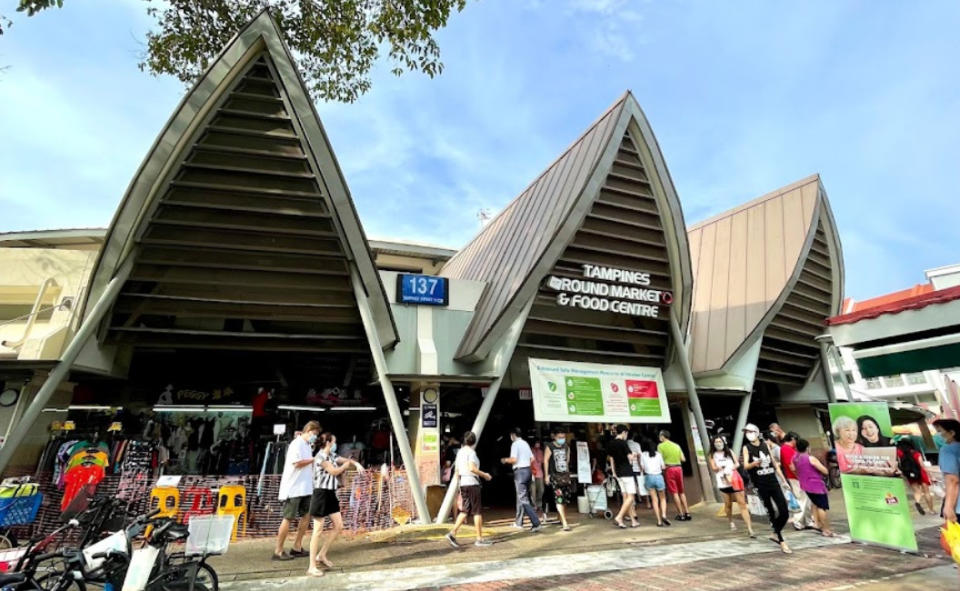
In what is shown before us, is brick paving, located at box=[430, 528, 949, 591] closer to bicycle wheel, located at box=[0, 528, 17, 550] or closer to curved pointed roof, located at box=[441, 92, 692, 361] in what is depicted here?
curved pointed roof, located at box=[441, 92, 692, 361]

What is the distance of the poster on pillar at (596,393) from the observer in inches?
459

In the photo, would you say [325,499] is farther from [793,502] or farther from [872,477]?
[793,502]

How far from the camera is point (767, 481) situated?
24.6 ft

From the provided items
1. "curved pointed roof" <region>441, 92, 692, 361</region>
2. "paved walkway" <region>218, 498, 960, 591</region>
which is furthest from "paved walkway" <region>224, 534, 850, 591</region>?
"curved pointed roof" <region>441, 92, 692, 361</region>

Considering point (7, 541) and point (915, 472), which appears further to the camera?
point (915, 472)

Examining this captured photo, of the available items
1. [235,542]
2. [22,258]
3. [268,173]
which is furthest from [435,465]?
→ [22,258]

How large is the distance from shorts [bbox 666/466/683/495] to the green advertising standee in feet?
11.5

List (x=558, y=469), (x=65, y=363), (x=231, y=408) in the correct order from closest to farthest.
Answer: (x=65, y=363) → (x=558, y=469) → (x=231, y=408)

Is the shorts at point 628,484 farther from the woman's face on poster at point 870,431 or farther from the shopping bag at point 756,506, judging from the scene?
the woman's face on poster at point 870,431

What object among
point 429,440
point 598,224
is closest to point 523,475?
point 429,440

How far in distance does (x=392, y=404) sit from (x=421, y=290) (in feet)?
10.3

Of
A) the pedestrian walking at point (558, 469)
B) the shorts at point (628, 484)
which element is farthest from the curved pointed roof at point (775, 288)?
the pedestrian walking at point (558, 469)

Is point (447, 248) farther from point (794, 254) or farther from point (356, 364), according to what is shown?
point (794, 254)

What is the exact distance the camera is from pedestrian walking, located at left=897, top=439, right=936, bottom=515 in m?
10.2
